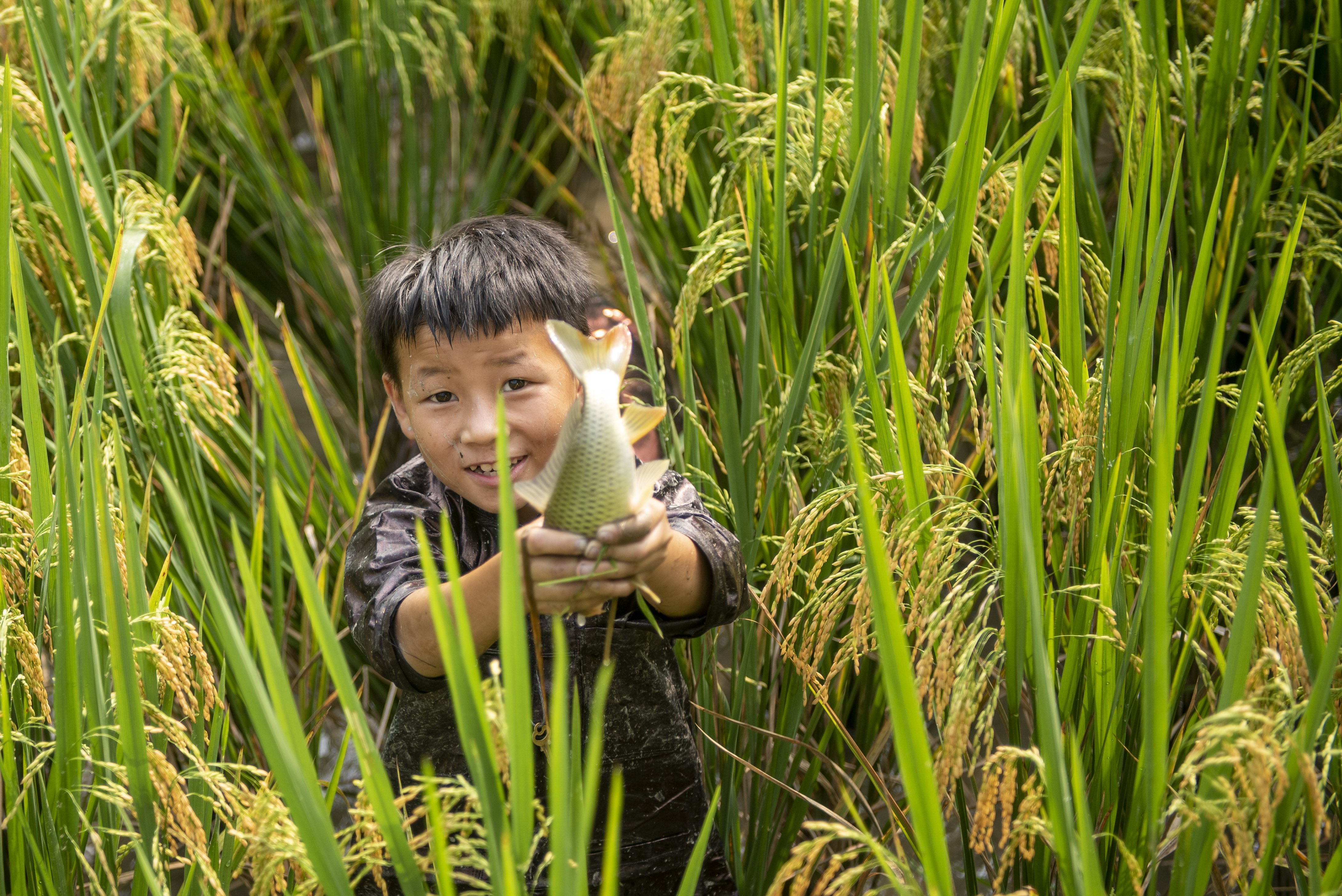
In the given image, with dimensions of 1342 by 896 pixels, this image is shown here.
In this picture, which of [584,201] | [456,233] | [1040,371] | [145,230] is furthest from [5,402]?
[584,201]

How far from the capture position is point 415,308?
1040 millimetres

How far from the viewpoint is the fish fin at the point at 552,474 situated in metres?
0.73

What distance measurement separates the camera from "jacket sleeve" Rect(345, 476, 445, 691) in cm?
96

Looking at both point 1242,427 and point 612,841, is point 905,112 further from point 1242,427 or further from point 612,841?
point 612,841

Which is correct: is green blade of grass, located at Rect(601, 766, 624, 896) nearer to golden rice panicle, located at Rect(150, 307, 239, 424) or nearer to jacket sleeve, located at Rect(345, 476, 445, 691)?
jacket sleeve, located at Rect(345, 476, 445, 691)

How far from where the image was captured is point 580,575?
2.48 ft

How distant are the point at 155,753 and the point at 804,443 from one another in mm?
795

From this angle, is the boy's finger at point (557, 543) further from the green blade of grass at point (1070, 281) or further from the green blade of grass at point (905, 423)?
the green blade of grass at point (1070, 281)

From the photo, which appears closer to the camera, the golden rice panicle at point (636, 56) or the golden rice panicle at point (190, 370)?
the golden rice panicle at point (190, 370)

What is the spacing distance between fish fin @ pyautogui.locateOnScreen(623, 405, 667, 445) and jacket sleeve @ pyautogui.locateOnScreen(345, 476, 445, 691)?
0.29 meters

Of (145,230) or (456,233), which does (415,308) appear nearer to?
(456,233)

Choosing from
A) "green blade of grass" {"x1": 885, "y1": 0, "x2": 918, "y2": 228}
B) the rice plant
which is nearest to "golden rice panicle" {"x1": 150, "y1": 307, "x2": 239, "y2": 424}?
the rice plant

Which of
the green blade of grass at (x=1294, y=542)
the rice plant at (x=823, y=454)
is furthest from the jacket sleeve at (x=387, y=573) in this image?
the green blade of grass at (x=1294, y=542)

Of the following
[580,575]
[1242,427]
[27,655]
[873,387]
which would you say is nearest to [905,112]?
[873,387]
